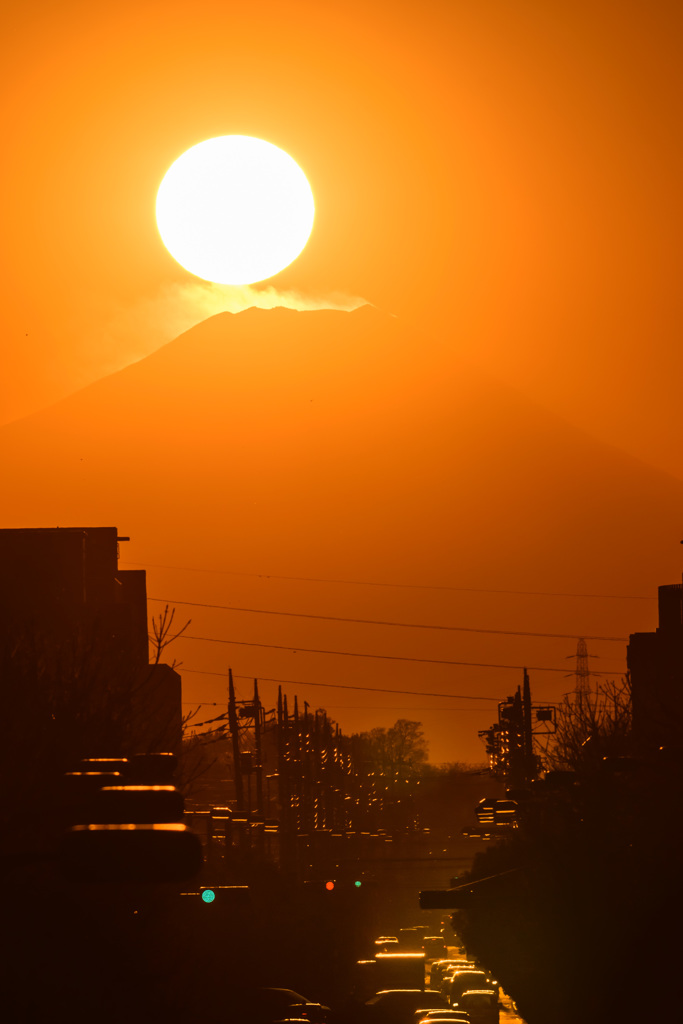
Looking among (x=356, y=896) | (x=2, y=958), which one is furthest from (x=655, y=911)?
(x=356, y=896)

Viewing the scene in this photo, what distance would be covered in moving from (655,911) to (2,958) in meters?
20.2

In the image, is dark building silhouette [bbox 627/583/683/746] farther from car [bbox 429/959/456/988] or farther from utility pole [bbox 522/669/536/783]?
car [bbox 429/959/456/988]

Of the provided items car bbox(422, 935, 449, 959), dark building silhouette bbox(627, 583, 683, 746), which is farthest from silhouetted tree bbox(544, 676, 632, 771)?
car bbox(422, 935, 449, 959)

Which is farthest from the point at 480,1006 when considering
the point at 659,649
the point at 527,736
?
the point at 659,649

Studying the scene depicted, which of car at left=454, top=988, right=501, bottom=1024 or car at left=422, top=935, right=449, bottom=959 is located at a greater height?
car at left=454, top=988, right=501, bottom=1024

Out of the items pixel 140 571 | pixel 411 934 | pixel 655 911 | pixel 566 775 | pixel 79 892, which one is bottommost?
pixel 411 934

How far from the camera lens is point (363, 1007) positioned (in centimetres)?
4625

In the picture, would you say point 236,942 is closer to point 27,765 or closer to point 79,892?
point 79,892

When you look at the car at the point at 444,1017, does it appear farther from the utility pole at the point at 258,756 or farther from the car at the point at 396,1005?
the utility pole at the point at 258,756

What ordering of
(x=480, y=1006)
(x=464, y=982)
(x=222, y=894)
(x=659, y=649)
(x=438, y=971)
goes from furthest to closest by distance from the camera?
(x=438, y=971)
(x=659, y=649)
(x=464, y=982)
(x=480, y=1006)
(x=222, y=894)

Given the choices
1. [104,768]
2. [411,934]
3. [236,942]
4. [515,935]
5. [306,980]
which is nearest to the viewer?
[104,768]

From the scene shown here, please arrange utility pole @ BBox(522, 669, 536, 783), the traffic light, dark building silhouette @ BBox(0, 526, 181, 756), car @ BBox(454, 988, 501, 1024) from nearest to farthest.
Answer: the traffic light → dark building silhouette @ BBox(0, 526, 181, 756) → car @ BBox(454, 988, 501, 1024) → utility pole @ BBox(522, 669, 536, 783)

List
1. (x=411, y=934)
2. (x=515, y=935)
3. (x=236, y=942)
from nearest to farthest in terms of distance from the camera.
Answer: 1. (x=236, y=942)
2. (x=515, y=935)
3. (x=411, y=934)

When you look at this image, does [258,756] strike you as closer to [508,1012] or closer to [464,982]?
[464,982]
